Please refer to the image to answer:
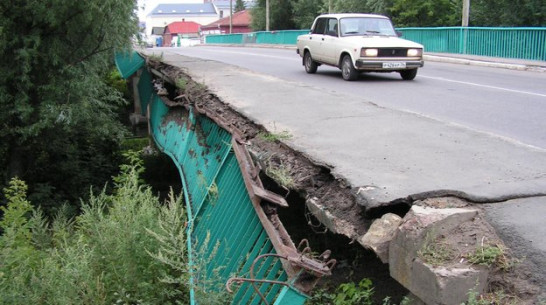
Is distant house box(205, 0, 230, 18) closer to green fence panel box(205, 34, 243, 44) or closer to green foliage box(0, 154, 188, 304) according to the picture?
green fence panel box(205, 34, 243, 44)

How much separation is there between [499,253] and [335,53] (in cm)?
A: 1216

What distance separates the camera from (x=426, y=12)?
129ft

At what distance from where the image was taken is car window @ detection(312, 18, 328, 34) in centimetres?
1555

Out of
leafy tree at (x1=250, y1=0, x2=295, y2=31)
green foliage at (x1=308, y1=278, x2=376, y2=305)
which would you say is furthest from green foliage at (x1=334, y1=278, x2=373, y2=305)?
leafy tree at (x1=250, y1=0, x2=295, y2=31)

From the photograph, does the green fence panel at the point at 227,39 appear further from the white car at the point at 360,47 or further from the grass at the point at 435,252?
the grass at the point at 435,252

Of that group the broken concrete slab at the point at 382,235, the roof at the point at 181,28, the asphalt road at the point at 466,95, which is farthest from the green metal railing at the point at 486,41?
the roof at the point at 181,28

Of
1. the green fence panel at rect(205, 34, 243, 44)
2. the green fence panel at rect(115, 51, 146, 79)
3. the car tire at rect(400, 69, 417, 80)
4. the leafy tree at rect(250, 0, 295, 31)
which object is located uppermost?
the leafy tree at rect(250, 0, 295, 31)

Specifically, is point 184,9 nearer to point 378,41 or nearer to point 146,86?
point 146,86

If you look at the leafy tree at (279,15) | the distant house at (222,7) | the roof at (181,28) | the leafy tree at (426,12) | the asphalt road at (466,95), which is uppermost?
the distant house at (222,7)

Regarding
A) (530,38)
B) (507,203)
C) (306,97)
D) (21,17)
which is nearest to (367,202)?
(507,203)

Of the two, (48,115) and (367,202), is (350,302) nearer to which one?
(367,202)

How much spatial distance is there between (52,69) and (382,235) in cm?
1009

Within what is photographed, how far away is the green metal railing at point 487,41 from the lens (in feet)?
67.9

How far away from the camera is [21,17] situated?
35.6 ft
